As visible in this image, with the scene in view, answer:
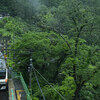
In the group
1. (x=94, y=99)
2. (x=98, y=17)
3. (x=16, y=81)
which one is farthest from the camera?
(x=94, y=99)

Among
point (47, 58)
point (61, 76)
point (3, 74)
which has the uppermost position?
point (47, 58)

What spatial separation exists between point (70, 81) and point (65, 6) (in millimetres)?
6652

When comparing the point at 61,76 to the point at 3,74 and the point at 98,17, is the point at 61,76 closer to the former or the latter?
the point at 3,74

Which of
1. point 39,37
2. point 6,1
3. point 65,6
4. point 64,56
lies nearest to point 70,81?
point 64,56

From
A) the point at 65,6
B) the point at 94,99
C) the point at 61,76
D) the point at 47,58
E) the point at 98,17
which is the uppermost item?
the point at 65,6

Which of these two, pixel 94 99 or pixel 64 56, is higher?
pixel 64 56

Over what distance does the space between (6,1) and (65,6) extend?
3000 centimetres

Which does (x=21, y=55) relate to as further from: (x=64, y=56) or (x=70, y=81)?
(x=70, y=81)

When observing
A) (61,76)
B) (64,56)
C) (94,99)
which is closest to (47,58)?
(64,56)

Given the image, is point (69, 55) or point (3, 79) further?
point (69, 55)

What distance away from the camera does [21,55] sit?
15.6 m

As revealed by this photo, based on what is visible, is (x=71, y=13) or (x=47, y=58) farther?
(x=47, y=58)

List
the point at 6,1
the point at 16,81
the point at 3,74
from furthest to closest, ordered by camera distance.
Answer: the point at 6,1, the point at 16,81, the point at 3,74

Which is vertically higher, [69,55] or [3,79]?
[69,55]
